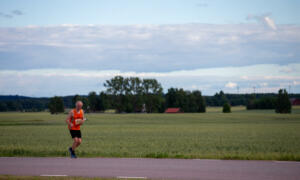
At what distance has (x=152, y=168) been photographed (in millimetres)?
11438

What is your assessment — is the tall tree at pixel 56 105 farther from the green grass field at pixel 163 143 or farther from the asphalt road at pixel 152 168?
the asphalt road at pixel 152 168

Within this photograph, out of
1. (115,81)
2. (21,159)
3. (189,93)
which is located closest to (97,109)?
(115,81)

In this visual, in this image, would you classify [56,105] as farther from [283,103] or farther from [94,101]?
[283,103]

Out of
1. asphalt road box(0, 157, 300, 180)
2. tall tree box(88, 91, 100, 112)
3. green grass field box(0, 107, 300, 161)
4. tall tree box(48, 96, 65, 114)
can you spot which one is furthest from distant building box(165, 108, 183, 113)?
asphalt road box(0, 157, 300, 180)

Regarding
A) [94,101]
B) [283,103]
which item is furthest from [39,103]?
[283,103]

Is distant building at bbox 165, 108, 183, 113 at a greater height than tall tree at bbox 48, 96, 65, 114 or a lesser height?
lesser

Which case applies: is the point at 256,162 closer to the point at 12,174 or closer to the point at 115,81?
the point at 12,174

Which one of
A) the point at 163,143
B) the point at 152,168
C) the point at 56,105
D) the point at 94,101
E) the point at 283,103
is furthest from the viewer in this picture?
the point at 94,101

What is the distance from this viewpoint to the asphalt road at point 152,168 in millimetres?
10211

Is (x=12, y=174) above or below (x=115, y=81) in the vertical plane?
below

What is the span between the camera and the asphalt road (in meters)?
10.2

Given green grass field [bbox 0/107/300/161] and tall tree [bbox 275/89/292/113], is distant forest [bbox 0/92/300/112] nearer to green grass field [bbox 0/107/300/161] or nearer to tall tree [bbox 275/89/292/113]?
tall tree [bbox 275/89/292/113]

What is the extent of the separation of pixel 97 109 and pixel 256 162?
137397 mm

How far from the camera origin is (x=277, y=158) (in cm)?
1403
